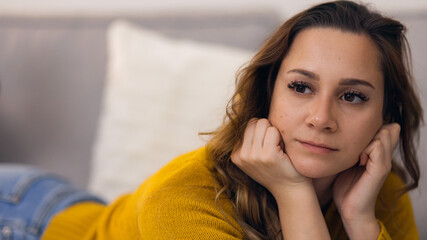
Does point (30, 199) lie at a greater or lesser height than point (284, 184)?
lesser

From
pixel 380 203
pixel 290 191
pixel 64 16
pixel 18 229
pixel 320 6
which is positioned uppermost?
pixel 320 6

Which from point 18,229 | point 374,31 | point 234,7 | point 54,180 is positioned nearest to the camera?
point 374,31

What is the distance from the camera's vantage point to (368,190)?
1210 millimetres

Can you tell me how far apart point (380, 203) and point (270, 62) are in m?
0.56

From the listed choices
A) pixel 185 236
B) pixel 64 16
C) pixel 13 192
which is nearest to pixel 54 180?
pixel 13 192

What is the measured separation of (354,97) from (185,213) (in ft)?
1.48

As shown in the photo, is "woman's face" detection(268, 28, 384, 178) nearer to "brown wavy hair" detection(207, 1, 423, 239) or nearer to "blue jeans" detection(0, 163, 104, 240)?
"brown wavy hair" detection(207, 1, 423, 239)

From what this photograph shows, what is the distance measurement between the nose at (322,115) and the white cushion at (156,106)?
2.49 feet

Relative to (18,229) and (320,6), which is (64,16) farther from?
(320,6)

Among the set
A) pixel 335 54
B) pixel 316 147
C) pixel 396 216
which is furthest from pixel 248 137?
pixel 396 216

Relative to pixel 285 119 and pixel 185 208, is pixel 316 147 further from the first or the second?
pixel 185 208

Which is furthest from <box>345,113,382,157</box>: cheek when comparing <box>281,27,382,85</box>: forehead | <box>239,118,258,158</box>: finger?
<box>239,118,258,158</box>: finger

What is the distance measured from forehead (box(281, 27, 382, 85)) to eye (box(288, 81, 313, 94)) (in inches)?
1.5

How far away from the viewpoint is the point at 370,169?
1.21m
